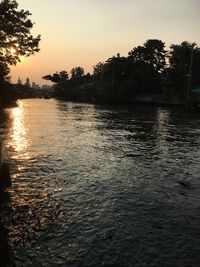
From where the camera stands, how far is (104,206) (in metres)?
13.8

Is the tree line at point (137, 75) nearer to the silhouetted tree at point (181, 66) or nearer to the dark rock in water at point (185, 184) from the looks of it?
the silhouetted tree at point (181, 66)

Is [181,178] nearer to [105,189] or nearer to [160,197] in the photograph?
[160,197]

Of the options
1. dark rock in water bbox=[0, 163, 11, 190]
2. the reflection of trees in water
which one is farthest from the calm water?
dark rock in water bbox=[0, 163, 11, 190]

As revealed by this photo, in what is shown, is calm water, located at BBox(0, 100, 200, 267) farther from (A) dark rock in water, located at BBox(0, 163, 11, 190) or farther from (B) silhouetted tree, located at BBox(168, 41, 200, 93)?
(B) silhouetted tree, located at BBox(168, 41, 200, 93)

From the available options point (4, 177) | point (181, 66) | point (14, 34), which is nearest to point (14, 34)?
point (14, 34)

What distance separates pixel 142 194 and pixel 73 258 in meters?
6.59

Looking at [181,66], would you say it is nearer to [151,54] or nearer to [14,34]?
[151,54]

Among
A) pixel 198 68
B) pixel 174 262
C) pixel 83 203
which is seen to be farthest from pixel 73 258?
pixel 198 68

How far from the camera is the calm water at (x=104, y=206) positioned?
32.5 ft

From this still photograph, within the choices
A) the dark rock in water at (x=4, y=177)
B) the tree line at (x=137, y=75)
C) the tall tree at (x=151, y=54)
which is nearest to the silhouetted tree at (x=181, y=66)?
the tree line at (x=137, y=75)

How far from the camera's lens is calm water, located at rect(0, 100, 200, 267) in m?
9.90

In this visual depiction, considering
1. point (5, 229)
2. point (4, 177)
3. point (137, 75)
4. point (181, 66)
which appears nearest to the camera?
point (5, 229)

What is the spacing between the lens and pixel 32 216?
12359mm

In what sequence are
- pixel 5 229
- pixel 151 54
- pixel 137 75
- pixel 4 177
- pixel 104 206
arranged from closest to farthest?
pixel 5 229, pixel 104 206, pixel 4 177, pixel 137 75, pixel 151 54
